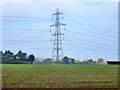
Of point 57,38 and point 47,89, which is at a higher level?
point 57,38

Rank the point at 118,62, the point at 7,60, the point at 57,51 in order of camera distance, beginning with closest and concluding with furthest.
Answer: the point at 57,51 < the point at 7,60 < the point at 118,62

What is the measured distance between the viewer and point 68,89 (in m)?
12.2

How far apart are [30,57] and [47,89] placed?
279 feet

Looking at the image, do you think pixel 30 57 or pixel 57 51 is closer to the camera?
pixel 57 51

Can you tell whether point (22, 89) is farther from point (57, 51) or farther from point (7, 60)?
point (7, 60)

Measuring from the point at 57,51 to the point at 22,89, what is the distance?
40751mm

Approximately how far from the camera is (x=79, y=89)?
12.2m

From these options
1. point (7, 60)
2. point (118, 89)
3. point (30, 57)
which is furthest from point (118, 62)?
point (118, 89)

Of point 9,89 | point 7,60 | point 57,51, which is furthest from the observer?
point 7,60

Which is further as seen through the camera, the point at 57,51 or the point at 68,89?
the point at 57,51

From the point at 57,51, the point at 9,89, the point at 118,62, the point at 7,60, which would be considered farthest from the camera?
the point at 118,62

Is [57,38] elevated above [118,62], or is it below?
above

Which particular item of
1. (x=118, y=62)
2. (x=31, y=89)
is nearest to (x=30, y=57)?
(x=118, y=62)

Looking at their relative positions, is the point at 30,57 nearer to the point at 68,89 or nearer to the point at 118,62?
the point at 118,62
